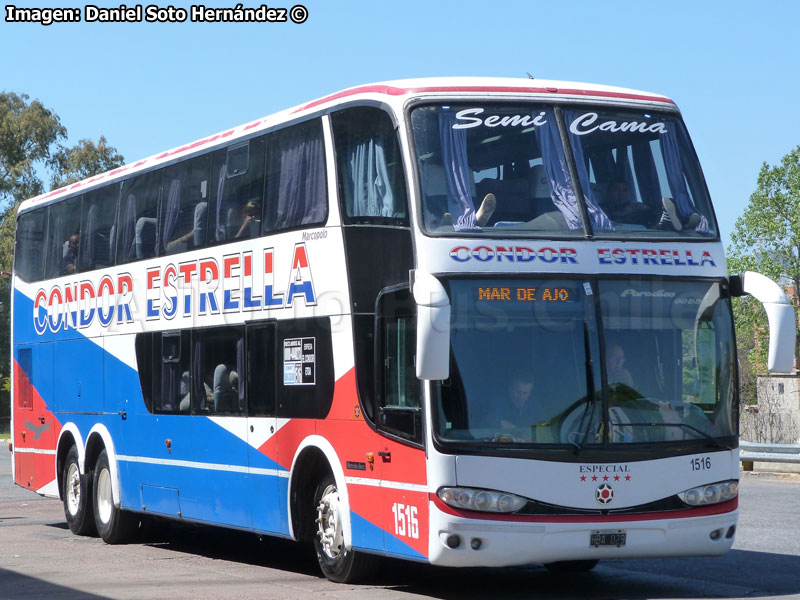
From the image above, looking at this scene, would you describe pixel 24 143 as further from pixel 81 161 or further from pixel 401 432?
pixel 401 432

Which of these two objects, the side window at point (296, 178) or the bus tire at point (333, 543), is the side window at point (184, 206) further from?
the bus tire at point (333, 543)

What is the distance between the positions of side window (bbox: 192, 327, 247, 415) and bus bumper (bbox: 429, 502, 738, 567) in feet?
12.8

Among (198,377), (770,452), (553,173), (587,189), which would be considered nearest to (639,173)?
(587,189)

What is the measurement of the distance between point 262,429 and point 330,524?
1534 mm

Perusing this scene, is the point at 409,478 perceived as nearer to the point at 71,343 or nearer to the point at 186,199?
the point at 186,199

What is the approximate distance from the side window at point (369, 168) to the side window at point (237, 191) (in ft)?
5.27

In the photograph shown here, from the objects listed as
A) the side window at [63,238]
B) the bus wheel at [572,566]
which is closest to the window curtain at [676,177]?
the bus wheel at [572,566]

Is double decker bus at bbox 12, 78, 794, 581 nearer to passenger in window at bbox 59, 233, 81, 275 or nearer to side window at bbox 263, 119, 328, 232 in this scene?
side window at bbox 263, 119, 328, 232

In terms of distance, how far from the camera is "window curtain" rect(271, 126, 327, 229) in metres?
11.9

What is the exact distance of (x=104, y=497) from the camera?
650 inches

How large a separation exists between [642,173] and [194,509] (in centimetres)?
609

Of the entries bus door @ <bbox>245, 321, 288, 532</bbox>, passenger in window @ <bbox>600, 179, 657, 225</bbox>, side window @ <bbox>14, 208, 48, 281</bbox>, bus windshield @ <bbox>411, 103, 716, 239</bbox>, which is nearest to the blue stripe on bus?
bus door @ <bbox>245, 321, 288, 532</bbox>

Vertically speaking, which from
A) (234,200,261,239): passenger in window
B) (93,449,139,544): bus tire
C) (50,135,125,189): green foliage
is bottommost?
(93,449,139,544): bus tire

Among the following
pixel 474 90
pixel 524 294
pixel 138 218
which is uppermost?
pixel 474 90
